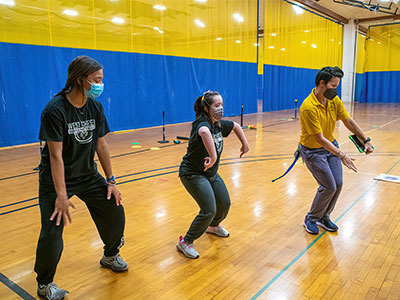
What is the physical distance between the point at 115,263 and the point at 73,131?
116 cm

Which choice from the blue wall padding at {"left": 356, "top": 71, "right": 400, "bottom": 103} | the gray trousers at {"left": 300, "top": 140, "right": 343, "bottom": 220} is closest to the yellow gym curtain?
the gray trousers at {"left": 300, "top": 140, "right": 343, "bottom": 220}

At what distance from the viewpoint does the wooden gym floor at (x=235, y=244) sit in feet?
8.63

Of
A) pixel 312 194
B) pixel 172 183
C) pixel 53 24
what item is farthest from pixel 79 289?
pixel 53 24

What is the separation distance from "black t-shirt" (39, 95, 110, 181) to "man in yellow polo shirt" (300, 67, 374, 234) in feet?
6.13

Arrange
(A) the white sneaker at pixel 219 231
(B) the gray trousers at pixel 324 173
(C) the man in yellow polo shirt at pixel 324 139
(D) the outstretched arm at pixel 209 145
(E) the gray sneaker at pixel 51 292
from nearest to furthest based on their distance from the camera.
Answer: (E) the gray sneaker at pixel 51 292
(D) the outstretched arm at pixel 209 145
(C) the man in yellow polo shirt at pixel 324 139
(B) the gray trousers at pixel 324 173
(A) the white sneaker at pixel 219 231

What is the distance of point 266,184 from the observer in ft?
17.5

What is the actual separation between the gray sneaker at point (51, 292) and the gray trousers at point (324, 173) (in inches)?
93.0

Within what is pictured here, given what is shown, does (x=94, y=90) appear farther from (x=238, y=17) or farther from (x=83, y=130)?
(x=238, y=17)

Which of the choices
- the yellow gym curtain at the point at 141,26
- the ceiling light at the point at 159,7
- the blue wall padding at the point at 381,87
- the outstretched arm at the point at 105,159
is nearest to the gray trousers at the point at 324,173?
the outstretched arm at the point at 105,159

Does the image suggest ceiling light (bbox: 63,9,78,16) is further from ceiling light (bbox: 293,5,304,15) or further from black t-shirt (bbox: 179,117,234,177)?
ceiling light (bbox: 293,5,304,15)

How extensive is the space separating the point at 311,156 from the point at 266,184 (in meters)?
1.93

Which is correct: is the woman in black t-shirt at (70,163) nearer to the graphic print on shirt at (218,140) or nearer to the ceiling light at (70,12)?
the graphic print on shirt at (218,140)

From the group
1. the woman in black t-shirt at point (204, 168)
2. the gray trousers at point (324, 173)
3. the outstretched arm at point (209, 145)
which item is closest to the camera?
the outstretched arm at point (209, 145)

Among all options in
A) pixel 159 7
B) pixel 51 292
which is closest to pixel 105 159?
pixel 51 292
